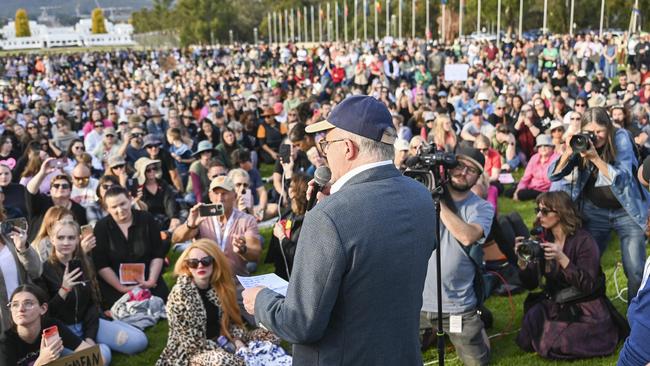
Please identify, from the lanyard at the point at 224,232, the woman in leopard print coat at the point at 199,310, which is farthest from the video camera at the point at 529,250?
the lanyard at the point at 224,232

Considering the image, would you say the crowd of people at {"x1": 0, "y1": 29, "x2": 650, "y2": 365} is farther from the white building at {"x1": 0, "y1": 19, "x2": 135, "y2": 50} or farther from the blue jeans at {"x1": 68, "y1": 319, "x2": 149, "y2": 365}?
the white building at {"x1": 0, "y1": 19, "x2": 135, "y2": 50}

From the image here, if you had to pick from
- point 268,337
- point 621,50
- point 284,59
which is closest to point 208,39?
point 284,59

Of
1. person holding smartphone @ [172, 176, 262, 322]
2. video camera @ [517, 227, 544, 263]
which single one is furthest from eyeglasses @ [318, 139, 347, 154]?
person holding smartphone @ [172, 176, 262, 322]

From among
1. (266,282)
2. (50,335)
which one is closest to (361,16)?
(50,335)

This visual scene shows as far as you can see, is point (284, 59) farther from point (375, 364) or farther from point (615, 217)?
point (375, 364)

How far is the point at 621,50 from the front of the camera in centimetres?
2695

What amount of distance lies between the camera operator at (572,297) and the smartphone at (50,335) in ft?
9.97

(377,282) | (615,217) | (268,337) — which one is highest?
(377,282)

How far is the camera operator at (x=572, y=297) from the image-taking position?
4.98 metres

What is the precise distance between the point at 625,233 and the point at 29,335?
166 inches

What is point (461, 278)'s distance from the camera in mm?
4836

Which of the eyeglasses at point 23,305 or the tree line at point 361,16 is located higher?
the tree line at point 361,16

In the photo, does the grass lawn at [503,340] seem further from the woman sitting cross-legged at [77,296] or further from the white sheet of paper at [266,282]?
the white sheet of paper at [266,282]

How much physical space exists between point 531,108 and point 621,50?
685 inches
